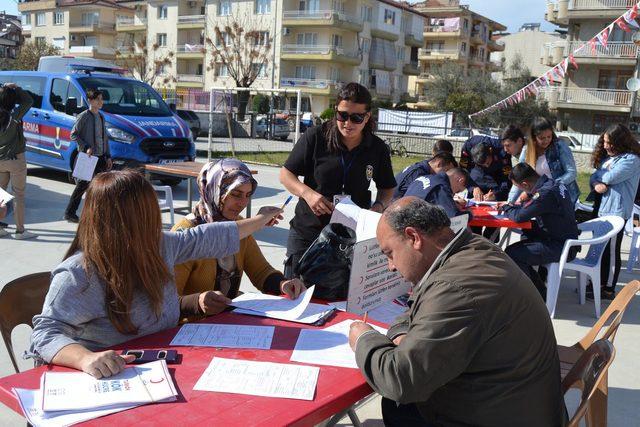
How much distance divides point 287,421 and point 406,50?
2269 inches

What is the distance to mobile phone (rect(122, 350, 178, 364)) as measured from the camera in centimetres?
200

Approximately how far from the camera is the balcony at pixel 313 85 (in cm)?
4425

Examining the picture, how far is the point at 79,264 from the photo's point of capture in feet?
6.78

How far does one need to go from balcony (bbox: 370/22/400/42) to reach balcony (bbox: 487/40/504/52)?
53.8 feet

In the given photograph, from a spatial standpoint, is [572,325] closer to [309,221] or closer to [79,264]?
[309,221]

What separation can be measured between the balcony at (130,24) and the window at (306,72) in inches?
620


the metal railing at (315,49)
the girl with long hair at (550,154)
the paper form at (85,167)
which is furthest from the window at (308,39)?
the girl with long hair at (550,154)

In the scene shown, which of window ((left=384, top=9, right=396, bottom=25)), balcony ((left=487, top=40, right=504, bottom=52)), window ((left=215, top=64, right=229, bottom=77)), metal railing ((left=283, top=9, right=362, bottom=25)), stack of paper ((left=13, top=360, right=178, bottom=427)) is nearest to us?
stack of paper ((left=13, top=360, right=178, bottom=427))

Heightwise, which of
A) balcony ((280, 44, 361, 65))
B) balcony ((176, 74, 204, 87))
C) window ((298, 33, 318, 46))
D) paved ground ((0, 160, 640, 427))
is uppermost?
window ((298, 33, 318, 46))

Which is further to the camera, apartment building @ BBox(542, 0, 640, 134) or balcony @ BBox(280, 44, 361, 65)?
balcony @ BBox(280, 44, 361, 65)

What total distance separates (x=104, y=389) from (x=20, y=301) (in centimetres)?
89

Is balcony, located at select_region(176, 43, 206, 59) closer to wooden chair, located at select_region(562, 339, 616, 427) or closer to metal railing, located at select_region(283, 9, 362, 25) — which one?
metal railing, located at select_region(283, 9, 362, 25)

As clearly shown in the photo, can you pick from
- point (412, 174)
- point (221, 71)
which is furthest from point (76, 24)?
point (412, 174)

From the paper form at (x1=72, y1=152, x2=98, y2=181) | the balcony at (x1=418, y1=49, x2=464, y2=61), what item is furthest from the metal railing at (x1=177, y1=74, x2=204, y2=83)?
the paper form at (x1=72, y1=152, x2=98, y2=181)
